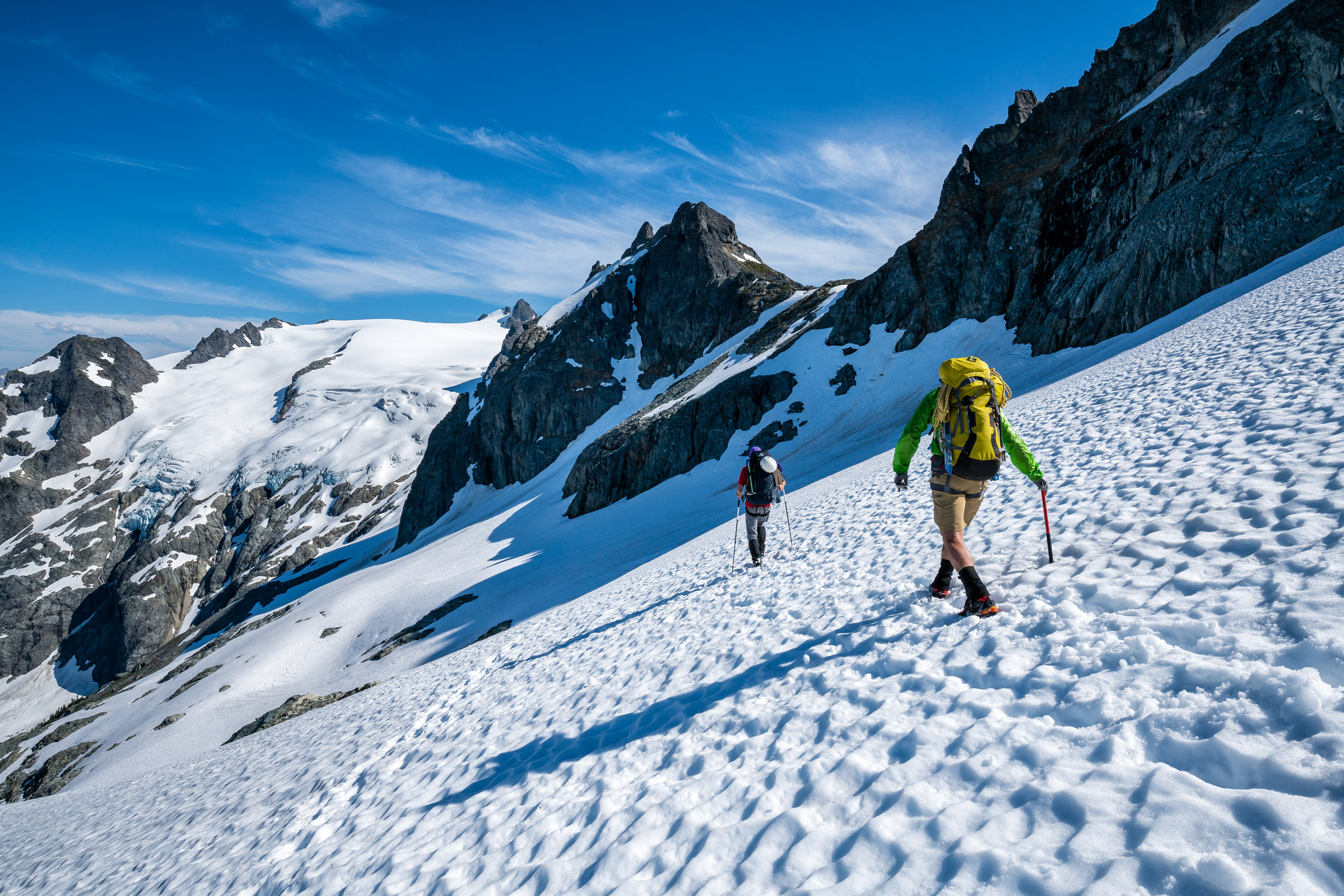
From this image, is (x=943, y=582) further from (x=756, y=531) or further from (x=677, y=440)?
(x=677, y=440)

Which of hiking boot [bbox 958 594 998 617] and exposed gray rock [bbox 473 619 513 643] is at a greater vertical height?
hiking boot [bbox 958 594 998 617]

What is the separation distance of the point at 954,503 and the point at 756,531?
230 inches

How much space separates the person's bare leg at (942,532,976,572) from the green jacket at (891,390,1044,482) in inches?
32.3

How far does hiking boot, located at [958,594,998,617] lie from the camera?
5.27 metres

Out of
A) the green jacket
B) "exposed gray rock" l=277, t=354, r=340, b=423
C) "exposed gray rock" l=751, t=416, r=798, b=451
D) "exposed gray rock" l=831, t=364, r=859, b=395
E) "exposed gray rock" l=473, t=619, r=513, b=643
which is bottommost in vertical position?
"exposed gray rock" l=473, t=619, r=513, b=643

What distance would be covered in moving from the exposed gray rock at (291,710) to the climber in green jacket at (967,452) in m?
18.8

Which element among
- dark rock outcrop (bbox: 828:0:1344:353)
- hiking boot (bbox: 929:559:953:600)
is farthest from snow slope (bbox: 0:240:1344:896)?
dark rock outcrop (bbox: 828:0:1344:353)

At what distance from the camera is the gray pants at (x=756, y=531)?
1126 centimetres

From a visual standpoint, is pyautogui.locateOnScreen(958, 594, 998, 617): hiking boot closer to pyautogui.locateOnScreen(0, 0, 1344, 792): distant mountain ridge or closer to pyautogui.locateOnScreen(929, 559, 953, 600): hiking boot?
pyautogui.locateOnScreen(929, 559, 953, 600): hiking boot

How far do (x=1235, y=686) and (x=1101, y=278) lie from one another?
29.9m

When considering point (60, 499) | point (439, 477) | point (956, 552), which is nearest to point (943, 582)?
point (956, 552)

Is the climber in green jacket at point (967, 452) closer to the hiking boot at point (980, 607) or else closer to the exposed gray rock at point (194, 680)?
the hiking boot at point (980, 607)

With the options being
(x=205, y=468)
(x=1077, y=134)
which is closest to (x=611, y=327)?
(x=1077, y=134)

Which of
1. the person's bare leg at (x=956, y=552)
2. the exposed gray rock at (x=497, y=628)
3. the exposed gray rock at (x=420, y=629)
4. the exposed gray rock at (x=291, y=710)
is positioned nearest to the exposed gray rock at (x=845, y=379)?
the exposed gray rock at (x=420, y=629)
